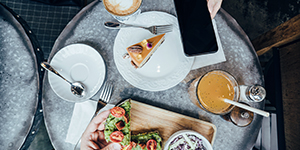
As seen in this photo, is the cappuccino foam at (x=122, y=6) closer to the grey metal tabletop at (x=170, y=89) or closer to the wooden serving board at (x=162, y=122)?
the grey metal tabletop at (x=170, y=89)

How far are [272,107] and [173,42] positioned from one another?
100 cm

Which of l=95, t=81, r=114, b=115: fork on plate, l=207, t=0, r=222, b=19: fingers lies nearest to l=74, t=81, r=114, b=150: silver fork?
l=95, t=81, r=114, b=115: fork on plate

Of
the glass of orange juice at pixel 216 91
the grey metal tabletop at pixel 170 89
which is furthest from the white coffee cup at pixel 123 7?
the glass of orange juice at pixel 216 91

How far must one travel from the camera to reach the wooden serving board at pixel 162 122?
94 centimetres

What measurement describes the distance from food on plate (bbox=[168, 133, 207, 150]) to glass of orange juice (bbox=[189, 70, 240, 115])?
0.56ft

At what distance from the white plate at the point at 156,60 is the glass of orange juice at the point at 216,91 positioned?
4.8 inches

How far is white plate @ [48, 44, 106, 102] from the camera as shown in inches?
35.6

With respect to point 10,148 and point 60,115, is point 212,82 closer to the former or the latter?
point 60,115

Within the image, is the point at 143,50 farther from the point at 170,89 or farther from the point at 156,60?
the point at 170,89

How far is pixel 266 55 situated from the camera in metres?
1.79

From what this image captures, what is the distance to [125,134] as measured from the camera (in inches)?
35.1

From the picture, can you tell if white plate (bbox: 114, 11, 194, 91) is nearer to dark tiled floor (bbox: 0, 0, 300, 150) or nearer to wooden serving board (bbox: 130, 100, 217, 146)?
wooden serving board (bbox: 130, 100, 217, 146)

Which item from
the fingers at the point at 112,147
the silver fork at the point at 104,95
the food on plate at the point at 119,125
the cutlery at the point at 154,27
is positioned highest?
the cutlery at the point at 154,27

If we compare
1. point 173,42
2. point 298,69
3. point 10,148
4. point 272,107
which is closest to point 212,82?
point 173,42
